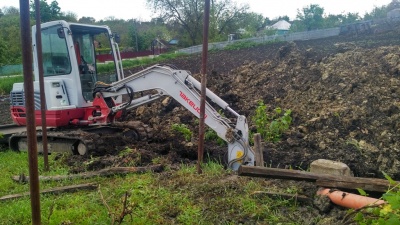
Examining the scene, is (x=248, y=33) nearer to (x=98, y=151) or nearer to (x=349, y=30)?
(x=349, y=30)

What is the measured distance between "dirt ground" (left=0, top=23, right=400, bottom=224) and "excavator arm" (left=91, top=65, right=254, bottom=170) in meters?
0.62

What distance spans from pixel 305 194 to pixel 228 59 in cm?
1637

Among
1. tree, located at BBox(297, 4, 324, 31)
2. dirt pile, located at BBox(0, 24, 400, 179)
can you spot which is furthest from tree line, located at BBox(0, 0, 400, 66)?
dirt pile, located at BBox(0, 24, 400, 179)

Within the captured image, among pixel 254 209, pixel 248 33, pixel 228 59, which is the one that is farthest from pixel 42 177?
pixel 248 33

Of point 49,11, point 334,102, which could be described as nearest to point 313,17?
point 49,11

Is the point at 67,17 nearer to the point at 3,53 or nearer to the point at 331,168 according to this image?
the point at 3,53

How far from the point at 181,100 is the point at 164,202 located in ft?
8.72

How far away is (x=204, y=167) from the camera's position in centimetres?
588

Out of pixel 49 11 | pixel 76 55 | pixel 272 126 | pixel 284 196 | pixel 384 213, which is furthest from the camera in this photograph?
pixel 49 11

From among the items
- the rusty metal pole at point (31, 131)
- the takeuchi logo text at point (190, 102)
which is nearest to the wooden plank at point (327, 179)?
the rusty metal pole at point (31, 131)

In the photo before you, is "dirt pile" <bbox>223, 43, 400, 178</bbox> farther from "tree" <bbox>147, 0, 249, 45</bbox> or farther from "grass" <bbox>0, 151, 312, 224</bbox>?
"tree" <bbox>147, 0, 249, 45</bbox>

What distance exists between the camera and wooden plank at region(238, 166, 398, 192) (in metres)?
3.96

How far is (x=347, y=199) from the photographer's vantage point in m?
3.93

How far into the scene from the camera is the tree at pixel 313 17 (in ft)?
131
